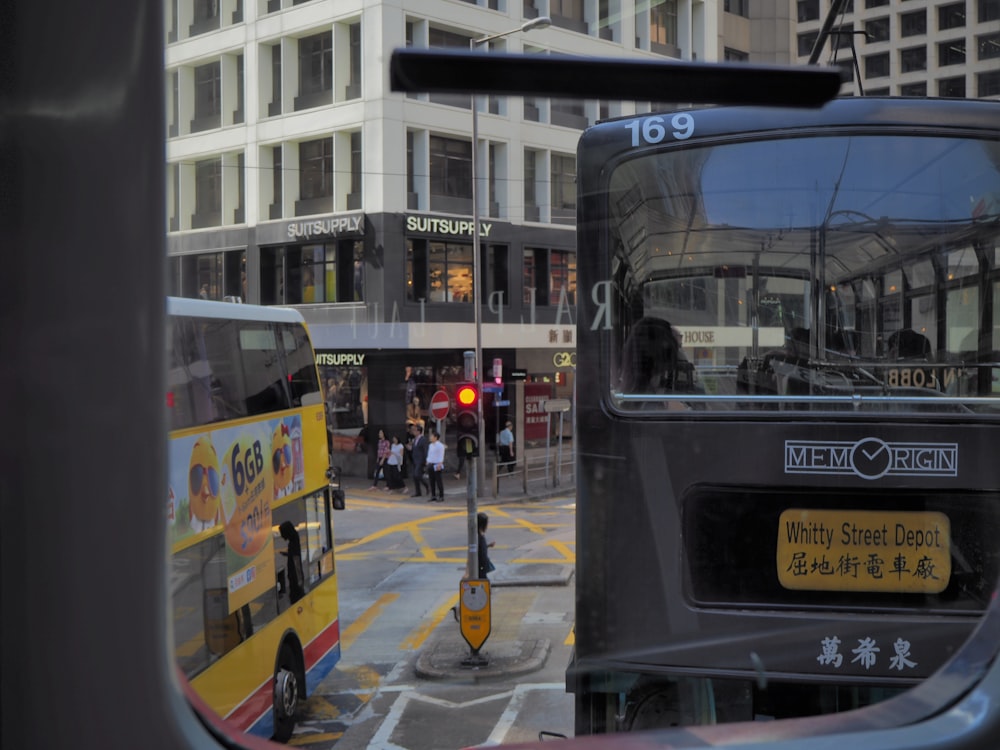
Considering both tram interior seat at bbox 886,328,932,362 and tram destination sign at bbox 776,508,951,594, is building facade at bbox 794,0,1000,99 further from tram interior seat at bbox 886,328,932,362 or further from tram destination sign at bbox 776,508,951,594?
tram destination sign at bbox 776,508,951,594

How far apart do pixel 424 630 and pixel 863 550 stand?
7.09m

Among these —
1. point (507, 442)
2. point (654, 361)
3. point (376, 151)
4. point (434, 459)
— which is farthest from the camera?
point (507, 442)

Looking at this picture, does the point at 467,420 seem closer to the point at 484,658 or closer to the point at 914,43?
the point at 484,658

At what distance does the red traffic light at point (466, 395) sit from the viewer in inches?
140

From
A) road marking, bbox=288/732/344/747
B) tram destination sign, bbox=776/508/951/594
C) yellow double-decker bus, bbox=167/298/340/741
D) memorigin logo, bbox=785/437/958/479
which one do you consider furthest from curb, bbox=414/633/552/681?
memorigin logo, bbox=785/437/958/479

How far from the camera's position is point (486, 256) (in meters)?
2.57

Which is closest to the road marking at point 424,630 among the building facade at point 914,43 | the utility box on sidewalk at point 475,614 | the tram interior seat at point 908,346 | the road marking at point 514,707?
the utility box on sidewalk at point 475,614

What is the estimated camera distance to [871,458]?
10.2 feet

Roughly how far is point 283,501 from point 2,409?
14.1 ft

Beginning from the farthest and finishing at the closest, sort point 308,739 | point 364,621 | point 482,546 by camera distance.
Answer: point 364,621 < point 482,546 < point 308,739

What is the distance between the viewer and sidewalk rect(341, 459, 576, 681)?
8047 millimetres

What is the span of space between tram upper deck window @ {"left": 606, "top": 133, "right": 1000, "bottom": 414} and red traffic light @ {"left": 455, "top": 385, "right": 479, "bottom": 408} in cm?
53

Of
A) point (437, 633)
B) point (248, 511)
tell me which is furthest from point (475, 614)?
point (248, 511)

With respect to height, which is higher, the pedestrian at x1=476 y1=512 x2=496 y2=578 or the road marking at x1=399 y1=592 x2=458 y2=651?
the pedestrian at x1=476 y1=512 x2=496 y2=578
